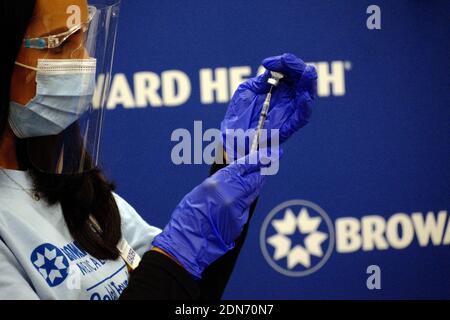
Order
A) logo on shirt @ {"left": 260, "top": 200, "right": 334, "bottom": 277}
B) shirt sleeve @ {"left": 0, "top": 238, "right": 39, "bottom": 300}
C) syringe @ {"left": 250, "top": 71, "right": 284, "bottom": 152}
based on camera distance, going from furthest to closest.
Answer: logo on shirt @ {"left": 260, "top": 200, "right": 334, "bottom": 277} < syringe @ {"left": 250, "top": 71, "right": 284, "bottom": 152} < shirt sleeve @ {"left": 0, "top": 238, "right": 39, "bottom": 300}

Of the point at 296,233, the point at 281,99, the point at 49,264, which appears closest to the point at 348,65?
the point at 296,233

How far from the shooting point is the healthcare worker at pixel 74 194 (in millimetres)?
1020

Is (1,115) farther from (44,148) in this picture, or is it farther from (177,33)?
(177,33)

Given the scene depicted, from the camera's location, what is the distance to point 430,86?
7.23ft

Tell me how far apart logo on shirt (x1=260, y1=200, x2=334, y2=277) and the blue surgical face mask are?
1.13 meters

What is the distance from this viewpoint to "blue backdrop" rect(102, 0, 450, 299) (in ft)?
7.11

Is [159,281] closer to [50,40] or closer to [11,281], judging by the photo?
[11,281]

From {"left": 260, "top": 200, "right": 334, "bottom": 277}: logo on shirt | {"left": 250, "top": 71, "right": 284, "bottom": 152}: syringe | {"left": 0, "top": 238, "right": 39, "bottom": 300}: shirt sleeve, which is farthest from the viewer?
{"left": 260, "top": 200, "right": 334, "bottom": 277}: logo on shirt

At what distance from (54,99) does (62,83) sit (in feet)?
0.09

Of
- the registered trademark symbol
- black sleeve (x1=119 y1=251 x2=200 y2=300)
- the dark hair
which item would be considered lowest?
black sleeve (x1=119 y1=251 x2=200 y2=300)

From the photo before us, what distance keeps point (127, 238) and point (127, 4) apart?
1.10 metres

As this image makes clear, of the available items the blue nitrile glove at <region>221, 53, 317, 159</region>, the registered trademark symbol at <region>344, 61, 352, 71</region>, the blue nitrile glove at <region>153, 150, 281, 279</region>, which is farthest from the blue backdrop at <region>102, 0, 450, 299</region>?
the blue nitrile glove at <region>153, 150, 281, 279</region>

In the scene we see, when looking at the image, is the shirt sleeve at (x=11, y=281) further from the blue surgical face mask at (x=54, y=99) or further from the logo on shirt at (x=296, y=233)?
the logo on shirt at (x=296, y=233)

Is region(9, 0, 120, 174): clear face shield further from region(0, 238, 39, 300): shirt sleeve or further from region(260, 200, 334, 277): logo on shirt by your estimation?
region(260, 200, 334, 277): logo on shirt
